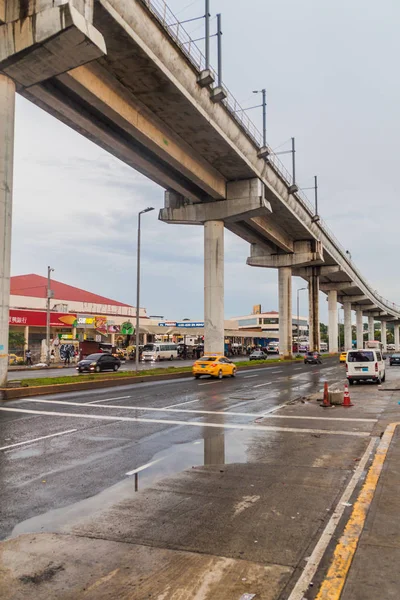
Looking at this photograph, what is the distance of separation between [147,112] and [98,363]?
56.8 feet

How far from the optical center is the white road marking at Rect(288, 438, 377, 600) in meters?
4.11

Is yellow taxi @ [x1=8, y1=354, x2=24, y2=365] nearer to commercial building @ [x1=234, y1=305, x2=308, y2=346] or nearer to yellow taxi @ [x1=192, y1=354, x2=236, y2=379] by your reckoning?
yellow taxi @ [x1=192, y1=354, x2=236, y2=379]

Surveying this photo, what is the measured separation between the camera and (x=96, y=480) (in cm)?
752

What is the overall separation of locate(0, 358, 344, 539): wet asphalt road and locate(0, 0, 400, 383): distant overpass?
7.10 meters

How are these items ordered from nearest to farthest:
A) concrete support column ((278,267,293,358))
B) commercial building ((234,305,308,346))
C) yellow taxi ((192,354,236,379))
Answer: yellow taxi ((192,354,236,379)) < concrete support column ((278,267,293,358)) < commercial building ((234,305,308,346))

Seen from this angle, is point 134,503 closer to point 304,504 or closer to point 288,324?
point 304,504

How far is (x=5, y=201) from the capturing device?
20.1 meters

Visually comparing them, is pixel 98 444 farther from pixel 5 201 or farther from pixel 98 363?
pixel 98 363

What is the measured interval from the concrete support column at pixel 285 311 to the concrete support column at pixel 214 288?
73.4 ft

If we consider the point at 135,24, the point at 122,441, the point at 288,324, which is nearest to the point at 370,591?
the point at 122,441

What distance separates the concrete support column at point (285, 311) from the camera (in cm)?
6034

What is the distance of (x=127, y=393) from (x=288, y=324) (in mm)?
41661

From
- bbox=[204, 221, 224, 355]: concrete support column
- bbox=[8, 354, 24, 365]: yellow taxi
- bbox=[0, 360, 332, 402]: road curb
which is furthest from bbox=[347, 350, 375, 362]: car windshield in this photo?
bbox=[8, 354, 24, 365]: yellow taxi

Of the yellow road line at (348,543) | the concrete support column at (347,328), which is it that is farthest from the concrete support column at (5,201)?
the concrete support column at (347,328)
